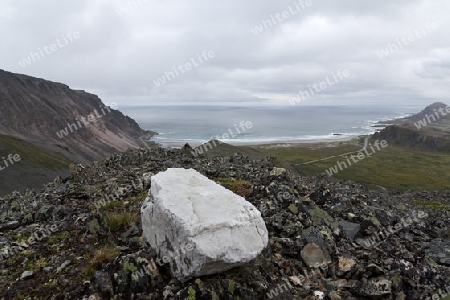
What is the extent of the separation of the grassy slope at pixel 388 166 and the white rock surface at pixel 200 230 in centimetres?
8715

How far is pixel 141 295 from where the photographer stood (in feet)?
26.5

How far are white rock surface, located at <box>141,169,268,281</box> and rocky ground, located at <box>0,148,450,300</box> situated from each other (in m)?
0.48

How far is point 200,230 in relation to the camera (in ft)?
25.7

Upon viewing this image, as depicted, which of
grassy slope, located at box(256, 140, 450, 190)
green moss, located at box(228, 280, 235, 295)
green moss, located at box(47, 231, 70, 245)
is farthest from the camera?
grassy slope, located at box(256, 140, 450, 190)

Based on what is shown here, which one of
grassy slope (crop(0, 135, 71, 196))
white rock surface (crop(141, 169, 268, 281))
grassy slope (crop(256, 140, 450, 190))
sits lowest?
grassy slope (crop(256, 140, 450, 190))

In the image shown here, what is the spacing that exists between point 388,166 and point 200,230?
5245 inches

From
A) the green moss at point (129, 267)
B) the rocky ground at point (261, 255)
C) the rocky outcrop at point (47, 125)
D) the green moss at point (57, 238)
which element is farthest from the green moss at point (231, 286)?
the rocky outcrop at point (47, 125)

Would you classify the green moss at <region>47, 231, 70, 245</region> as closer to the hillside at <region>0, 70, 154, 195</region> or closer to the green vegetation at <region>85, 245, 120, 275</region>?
the green vegetation at <region>85, 245, 120, 275</region>

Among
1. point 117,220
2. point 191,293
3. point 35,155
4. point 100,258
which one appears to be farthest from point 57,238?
point 35,155

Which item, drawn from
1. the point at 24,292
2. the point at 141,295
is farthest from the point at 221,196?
the point at 24,292

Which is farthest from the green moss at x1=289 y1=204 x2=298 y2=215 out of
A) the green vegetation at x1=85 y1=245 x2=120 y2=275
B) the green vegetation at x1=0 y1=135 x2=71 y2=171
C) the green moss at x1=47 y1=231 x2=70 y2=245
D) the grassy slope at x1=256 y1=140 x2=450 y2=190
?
the green vegetation at x1=0 y1=135 x2=71 y2=171

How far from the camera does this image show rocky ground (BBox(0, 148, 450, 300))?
27.3 feet

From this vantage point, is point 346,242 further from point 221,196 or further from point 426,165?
point 426,165

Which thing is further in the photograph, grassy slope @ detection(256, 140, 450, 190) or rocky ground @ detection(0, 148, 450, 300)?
grassy slope @ detection(256, 140, 450, 190)
